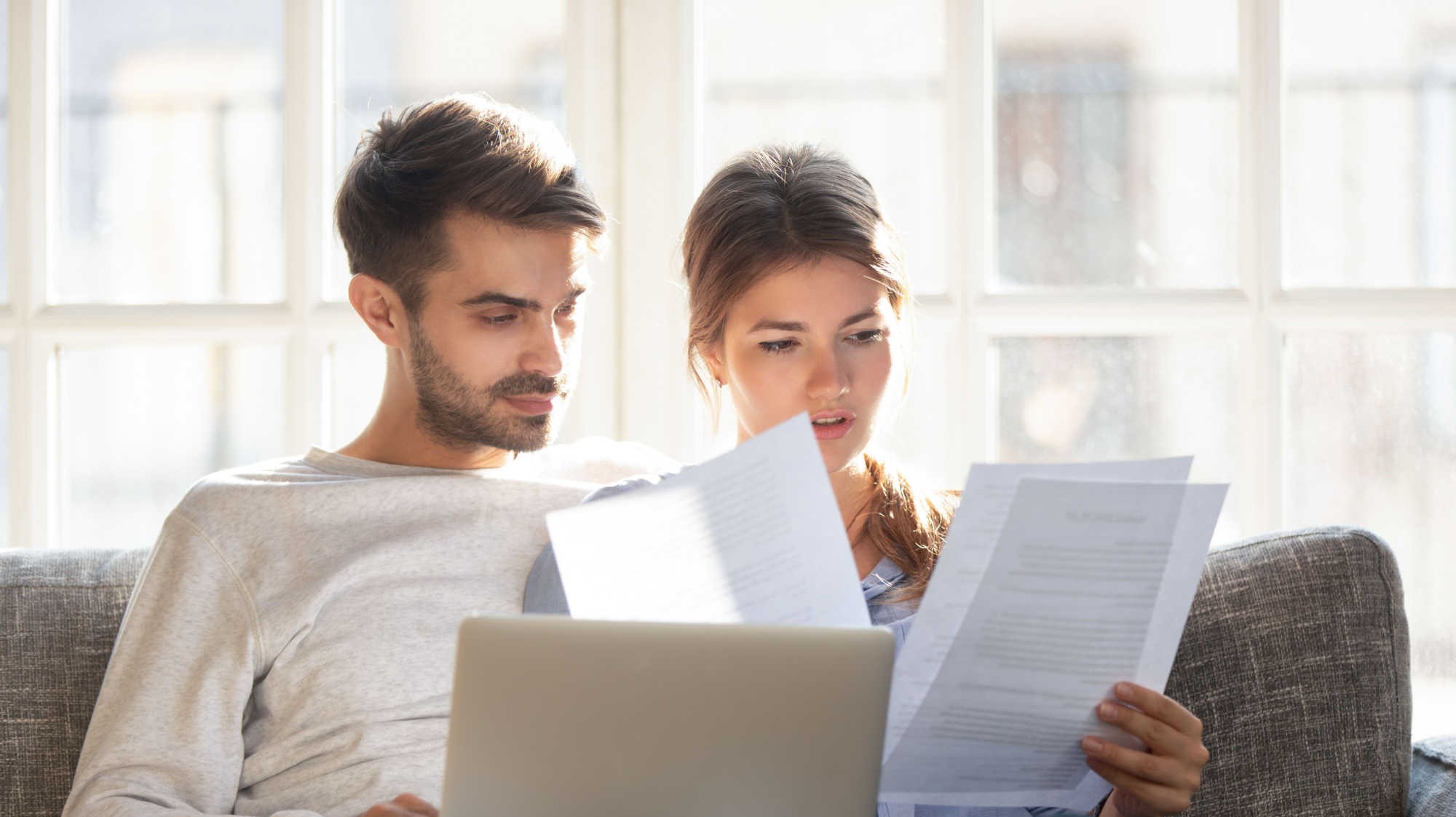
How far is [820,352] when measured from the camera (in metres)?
1.40

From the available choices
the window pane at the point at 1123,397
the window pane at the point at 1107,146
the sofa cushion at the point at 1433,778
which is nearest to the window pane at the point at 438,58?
the window pane at the point at 1107,146

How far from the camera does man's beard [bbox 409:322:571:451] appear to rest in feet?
4.77

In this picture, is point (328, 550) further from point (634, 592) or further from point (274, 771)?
point (634, 592)

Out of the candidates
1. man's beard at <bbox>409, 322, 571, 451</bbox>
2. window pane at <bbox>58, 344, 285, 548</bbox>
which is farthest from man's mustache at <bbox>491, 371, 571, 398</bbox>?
window pane at <bbox>58, 344, 285, 548</bbox>

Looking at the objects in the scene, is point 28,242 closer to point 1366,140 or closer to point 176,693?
point 176,693

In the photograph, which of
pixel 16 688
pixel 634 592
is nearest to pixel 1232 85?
pixel 634 592

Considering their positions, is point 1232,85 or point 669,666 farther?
point 1232,85

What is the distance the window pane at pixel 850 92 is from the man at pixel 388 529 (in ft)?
1.72

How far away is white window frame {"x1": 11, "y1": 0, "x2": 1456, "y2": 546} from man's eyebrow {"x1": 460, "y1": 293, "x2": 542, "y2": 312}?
1.67ft

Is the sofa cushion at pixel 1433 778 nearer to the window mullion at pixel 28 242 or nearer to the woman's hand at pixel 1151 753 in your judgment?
the woman's hand at pixel 1151 753

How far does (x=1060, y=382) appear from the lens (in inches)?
76.6

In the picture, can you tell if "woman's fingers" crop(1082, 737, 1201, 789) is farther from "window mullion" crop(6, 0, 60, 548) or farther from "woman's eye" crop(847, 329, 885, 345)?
"window mullion" crop(6, 0, 60, 548)

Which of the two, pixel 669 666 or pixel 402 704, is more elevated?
pixel 669 666

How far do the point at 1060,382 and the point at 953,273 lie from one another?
0.23 meters
